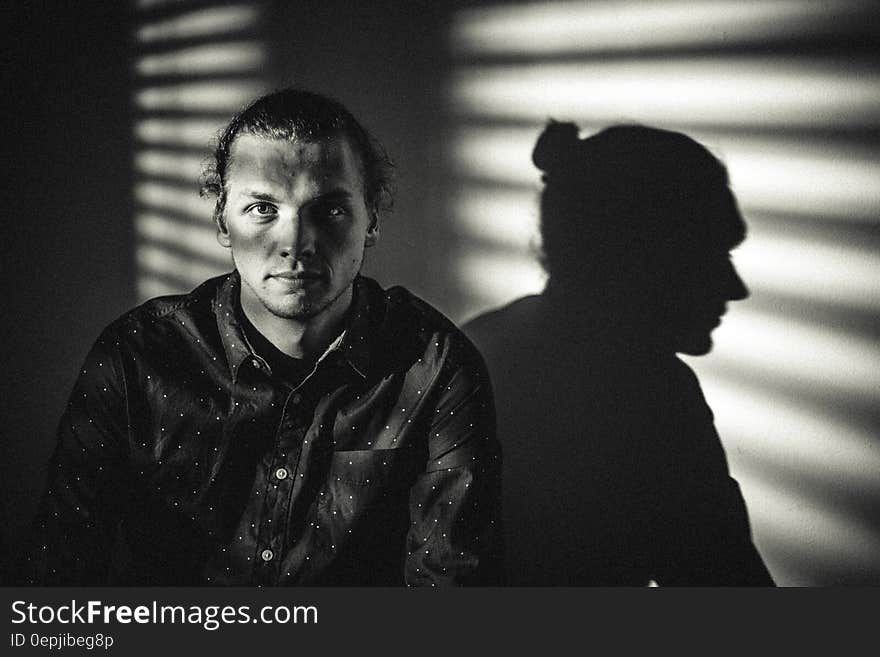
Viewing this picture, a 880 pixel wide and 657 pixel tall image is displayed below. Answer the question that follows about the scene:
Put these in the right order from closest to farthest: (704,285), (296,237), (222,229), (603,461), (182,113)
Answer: (296,237)
(222,229)
(704,285)
(603,461)
(182,113)

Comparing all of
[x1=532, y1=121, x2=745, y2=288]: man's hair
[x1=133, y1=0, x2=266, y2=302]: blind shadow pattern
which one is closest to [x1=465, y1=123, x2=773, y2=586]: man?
[x1=532, y1=121, x2=745, y2=288]: man's hair

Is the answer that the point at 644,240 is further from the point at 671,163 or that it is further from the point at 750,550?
the point at 750,550

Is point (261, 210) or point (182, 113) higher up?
point (182, 113)

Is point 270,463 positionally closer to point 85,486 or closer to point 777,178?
point 85,486

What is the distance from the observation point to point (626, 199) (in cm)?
138

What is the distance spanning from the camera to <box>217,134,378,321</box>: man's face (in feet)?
3.68

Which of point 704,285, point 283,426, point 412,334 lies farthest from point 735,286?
point 283,426

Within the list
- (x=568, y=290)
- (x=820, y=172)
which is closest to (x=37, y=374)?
(x=568, y=290)

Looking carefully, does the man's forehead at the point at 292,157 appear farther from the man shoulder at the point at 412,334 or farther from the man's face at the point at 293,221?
the man shoulder at the point at 412,334

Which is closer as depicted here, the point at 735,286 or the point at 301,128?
the point at 301,128

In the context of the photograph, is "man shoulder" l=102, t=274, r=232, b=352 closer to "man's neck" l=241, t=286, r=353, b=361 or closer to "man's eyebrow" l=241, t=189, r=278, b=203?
"man's neck" l=241, t=286, r=353, b=361

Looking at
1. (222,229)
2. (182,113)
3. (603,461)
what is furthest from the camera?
(182,113)

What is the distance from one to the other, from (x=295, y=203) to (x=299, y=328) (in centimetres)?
23

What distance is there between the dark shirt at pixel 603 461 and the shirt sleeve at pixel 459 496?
0.26 m
